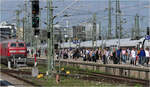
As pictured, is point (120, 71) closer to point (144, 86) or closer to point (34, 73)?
point (34, 73)

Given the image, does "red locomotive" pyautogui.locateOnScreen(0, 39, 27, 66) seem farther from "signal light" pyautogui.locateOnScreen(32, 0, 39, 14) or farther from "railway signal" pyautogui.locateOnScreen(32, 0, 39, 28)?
"signal light" pyautogui.locateOnScreen(32, 0, 39, 14)

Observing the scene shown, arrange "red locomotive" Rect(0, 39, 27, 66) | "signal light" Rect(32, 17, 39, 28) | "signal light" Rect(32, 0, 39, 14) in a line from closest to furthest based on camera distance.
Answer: "signal light" Rect(32, 0, 39, 14), "signal light" Rect(32, 17, 39, 28), "red locomotive" Rect(0, 39, 27, 66)

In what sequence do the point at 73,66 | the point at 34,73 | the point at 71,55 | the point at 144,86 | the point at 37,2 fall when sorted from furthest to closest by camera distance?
the point at 71,55
the point at 73,66
the point at 34,73
the point at 37,2
the point at 144,86

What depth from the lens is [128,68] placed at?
29.3 metres

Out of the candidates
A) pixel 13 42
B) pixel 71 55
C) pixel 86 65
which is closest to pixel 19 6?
pixel 71 55

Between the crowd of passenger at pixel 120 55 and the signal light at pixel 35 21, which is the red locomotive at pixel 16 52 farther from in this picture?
the signal light at pixel 35 21

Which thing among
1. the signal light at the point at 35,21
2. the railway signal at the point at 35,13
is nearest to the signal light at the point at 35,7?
the railway signal at the point at 35,13

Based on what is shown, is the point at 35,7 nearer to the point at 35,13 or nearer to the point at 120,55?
the point at 35,13

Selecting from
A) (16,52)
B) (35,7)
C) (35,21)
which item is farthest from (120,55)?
(35,7)

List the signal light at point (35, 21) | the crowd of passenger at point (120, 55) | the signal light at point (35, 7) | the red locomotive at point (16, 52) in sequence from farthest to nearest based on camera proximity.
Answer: the red locomotive at point (16, 52) → the crowd of passenger at point (120, 55) → the signal light at point (35, 21) → the signal light at point (35, 7)

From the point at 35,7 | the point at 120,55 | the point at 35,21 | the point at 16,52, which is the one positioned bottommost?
the point at 120,55


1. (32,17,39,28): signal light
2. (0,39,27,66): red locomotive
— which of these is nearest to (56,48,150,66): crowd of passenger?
(32,17,39,28): signal light

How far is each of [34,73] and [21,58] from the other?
622 inches

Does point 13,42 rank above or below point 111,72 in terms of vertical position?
above
